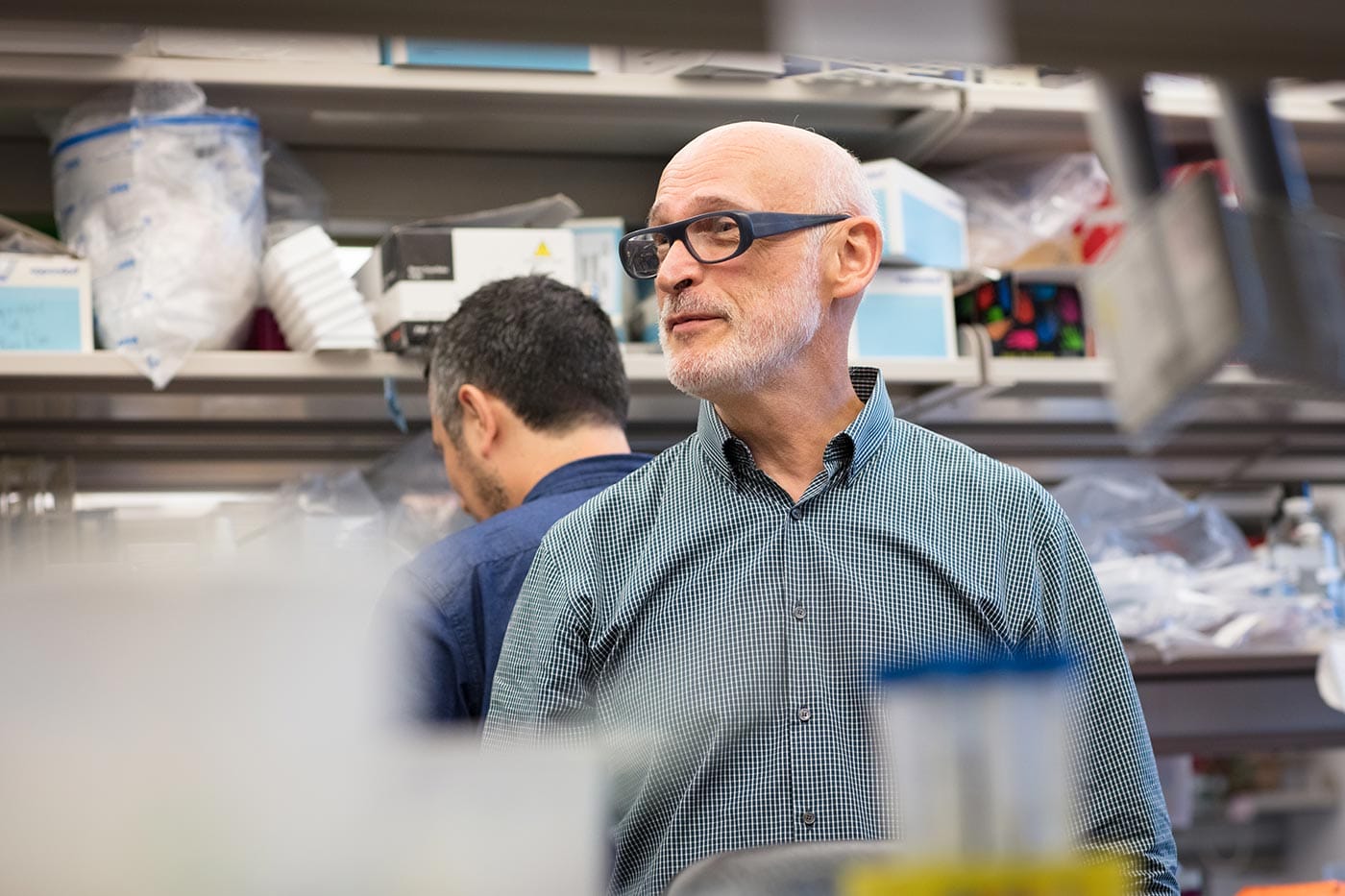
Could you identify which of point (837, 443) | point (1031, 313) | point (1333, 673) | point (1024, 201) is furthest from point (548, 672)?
point (1333, 673)

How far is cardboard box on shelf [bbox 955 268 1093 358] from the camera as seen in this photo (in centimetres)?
230

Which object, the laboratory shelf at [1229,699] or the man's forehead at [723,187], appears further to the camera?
the laboratory shelf at [1229,699]

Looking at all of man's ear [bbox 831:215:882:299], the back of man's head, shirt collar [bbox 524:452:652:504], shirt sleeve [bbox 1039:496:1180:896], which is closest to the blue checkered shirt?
shirt sleeve [bbox 1039:496:1180:896]

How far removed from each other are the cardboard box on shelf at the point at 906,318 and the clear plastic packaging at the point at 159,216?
905 mm

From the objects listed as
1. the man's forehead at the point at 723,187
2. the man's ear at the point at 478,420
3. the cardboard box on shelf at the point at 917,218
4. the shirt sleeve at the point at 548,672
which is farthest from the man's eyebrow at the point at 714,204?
the cardboard box on shelf at the point at 917,218

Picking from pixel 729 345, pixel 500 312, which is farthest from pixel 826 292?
pixel 500 312

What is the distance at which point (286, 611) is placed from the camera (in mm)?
465

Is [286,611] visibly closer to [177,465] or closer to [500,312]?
[500,312]

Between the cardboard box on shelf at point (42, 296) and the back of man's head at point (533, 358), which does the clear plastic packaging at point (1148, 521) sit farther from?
the cardboard box on shelf at point (42, 296)

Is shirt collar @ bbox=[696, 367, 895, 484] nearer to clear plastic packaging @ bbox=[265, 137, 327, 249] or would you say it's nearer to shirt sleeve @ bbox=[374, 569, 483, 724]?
shirt sleeve @ bbox=[374, 569, 483, 724]

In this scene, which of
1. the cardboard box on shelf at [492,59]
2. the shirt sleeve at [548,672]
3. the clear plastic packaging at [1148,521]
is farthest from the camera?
the clear plastic packaging at [1148,521]

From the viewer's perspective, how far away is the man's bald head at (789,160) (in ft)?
5.04

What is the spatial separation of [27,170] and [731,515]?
1519 mm

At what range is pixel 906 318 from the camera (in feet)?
7.30
